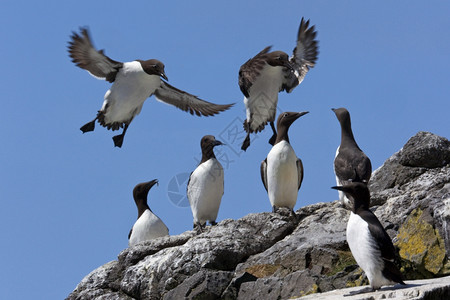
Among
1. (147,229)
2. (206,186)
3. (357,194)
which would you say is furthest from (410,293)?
(147,229)

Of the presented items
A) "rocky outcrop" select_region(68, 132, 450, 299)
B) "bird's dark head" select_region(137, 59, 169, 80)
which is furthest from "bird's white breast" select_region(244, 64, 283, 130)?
"rocky outcrop" select_region(68, 132, 450, 299)

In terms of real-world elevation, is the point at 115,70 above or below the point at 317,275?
above

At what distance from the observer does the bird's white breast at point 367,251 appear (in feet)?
24.1

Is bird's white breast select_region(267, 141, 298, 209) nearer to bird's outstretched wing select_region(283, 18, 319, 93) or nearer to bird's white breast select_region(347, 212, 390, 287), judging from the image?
bird's outstretched wing select_region(283, 18, 319, 93)

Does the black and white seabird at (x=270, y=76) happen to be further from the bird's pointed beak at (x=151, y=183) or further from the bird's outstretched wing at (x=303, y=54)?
the bird's pointed beak at (x=151, y=183)

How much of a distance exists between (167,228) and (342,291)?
6.72 metres

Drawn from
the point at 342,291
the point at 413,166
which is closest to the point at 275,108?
the point at 413,166

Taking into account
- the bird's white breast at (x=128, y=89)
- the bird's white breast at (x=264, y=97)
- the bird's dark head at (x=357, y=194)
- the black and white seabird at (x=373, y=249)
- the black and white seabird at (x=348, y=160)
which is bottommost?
the black and white seabird at (x=373, y=249)

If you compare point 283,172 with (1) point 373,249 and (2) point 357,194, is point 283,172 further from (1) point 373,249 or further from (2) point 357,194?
(1) point 373,249

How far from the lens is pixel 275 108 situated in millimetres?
15023

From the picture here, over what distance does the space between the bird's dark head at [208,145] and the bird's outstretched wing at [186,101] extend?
11.0 ft

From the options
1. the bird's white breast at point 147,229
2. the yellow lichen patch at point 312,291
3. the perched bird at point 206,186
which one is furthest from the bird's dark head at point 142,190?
the yellow lichen patch at point 312,291

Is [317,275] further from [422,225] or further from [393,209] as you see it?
[393,209]

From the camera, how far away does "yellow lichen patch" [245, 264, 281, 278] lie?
9.81 meters
